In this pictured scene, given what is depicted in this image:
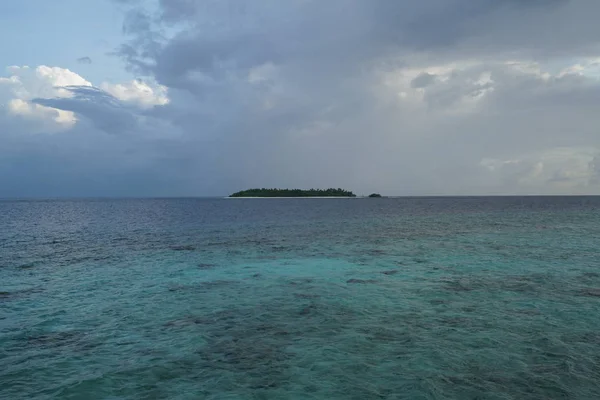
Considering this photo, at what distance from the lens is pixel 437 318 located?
15.8 meters

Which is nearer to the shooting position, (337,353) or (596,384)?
(596,384)

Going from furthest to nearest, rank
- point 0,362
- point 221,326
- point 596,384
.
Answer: point 221,326 → point 0,362 → point 596,384

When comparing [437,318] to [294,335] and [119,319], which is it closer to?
[294,335]

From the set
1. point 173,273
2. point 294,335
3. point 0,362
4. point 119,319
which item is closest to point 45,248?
point 173,273

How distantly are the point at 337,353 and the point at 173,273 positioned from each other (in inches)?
677

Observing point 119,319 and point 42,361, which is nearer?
point 42,361

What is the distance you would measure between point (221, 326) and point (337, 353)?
16.5 feet

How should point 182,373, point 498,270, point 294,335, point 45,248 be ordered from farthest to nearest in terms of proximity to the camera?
point 45,248 < point 498,270 < point 294,335 < point 182,373

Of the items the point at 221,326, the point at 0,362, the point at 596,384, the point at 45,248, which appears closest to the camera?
the point at 596,384

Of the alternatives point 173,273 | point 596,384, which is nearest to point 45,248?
point 173,273

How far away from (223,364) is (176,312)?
6459 millimetres

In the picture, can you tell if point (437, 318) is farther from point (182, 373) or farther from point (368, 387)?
point (182, 373)

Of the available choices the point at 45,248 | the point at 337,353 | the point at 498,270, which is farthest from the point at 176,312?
the point at 45,248

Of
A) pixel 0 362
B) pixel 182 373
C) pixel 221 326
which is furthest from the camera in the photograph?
pixel 221 326
